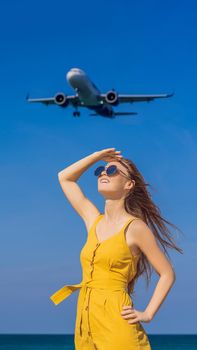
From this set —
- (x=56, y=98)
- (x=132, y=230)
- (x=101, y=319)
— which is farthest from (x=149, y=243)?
(x=56, y=98)

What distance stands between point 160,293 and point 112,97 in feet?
116

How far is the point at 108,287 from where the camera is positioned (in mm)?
3576

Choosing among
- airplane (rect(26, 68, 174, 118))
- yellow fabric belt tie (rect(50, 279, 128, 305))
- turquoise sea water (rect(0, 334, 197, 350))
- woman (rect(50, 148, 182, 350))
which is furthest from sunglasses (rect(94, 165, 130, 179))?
turquoise sea water (rect(0, 334, 197, 350))

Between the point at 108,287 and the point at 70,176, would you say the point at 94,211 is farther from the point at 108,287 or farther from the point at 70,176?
the point at 108,287

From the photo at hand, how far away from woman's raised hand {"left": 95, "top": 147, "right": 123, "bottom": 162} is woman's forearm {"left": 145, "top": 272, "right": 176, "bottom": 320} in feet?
2.30

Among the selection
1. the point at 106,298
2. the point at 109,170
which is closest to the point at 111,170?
the point at 109,170

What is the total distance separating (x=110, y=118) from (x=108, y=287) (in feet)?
123

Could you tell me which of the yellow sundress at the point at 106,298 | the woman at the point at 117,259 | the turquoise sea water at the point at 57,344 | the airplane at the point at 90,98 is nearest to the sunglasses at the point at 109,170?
the woman at the point at 117,259

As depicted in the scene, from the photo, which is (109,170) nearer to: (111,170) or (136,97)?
(111,170)

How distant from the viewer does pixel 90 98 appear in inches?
1553

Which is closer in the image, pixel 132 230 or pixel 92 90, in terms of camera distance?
pixel 132 230

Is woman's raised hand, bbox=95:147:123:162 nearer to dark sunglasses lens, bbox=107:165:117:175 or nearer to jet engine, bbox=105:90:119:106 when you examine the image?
dark sunglasses lens, bbox=107:165:117:175

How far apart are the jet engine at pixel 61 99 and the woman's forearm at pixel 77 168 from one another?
34.7 meters

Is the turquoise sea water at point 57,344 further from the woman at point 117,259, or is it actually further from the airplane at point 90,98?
the woman at point 117,259
